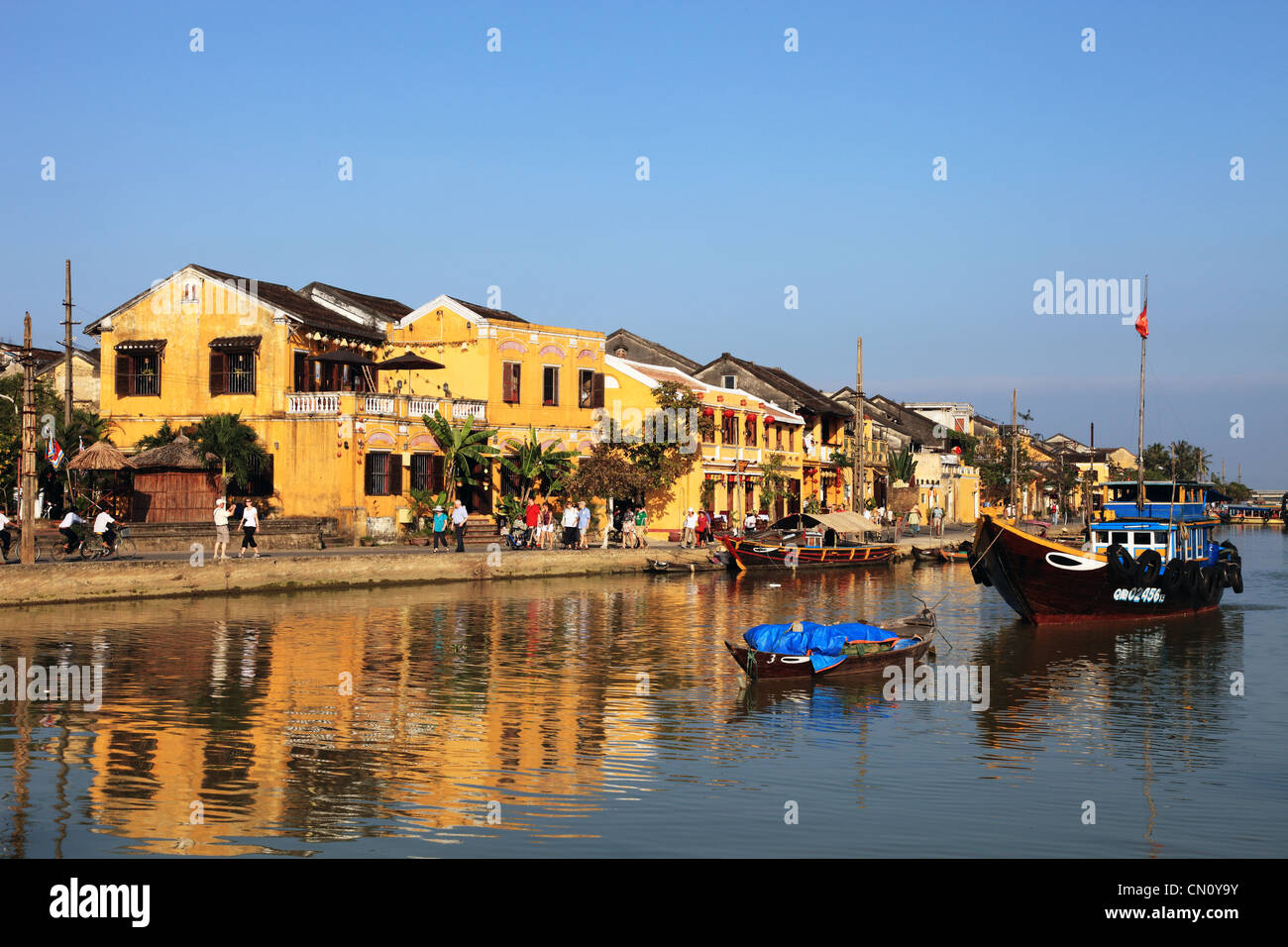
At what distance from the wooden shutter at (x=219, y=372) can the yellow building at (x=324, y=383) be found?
0.04 m

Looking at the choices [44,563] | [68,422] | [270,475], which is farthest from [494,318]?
[44,563]

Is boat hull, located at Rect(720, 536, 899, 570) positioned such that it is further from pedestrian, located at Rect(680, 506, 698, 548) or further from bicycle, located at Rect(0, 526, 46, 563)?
bicycle, located at Rect(0, 526, 46, 563)

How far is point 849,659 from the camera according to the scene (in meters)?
21.3

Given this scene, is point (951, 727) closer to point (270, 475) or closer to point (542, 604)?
point (542, 604)

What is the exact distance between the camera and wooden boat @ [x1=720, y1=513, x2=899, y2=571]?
157 feet

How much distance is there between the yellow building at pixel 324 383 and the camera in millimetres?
44469

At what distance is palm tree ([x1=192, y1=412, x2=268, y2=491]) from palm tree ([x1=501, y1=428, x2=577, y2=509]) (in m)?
9.84

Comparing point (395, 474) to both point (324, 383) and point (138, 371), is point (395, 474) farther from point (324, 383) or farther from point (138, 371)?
point (138, 371)

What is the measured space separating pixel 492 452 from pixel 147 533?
13.5 m

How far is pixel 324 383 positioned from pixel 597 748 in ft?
112

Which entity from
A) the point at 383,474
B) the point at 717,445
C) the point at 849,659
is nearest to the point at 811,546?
the point at 717,445

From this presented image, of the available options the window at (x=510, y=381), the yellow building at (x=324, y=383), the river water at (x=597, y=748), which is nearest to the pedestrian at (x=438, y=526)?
the yellow building at (x=324, y=383)

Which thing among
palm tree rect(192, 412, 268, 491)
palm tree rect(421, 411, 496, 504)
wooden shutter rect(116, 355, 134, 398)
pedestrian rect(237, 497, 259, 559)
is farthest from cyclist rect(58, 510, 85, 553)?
palm tree rect(421, 411, 496, 504)

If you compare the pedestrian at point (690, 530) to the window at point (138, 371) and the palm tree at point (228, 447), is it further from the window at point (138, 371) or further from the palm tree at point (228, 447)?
the window at point (138, 371)
